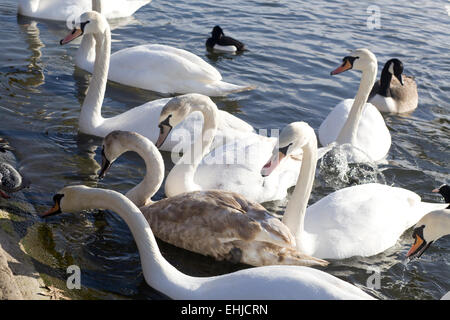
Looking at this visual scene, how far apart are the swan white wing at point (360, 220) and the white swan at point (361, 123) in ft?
5.68

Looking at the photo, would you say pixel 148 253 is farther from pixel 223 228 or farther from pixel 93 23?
pixel 93 23

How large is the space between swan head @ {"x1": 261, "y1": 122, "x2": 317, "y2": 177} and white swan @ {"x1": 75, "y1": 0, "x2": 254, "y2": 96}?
13.7 ft

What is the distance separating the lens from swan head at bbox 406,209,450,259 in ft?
18.6

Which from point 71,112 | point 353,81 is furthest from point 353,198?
point 353,81

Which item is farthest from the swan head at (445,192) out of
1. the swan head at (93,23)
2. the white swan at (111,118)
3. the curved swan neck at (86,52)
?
the curved swan neck at (86,52)

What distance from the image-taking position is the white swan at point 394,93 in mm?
11000

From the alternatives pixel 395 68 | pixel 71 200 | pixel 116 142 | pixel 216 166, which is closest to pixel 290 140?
Answer: pixel 216 166

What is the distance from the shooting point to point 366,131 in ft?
29.6

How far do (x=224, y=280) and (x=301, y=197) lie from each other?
168 cm

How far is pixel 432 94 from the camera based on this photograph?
12.0 metres

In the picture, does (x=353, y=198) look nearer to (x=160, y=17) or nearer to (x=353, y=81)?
(x=353, y=81)

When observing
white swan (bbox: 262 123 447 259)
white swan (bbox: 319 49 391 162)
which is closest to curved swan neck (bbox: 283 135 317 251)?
white swan (bbox: 262 123 447 259)

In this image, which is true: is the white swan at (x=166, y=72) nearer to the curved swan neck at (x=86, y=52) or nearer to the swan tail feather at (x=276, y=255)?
the curved swan neck at (x=86, y=52)
